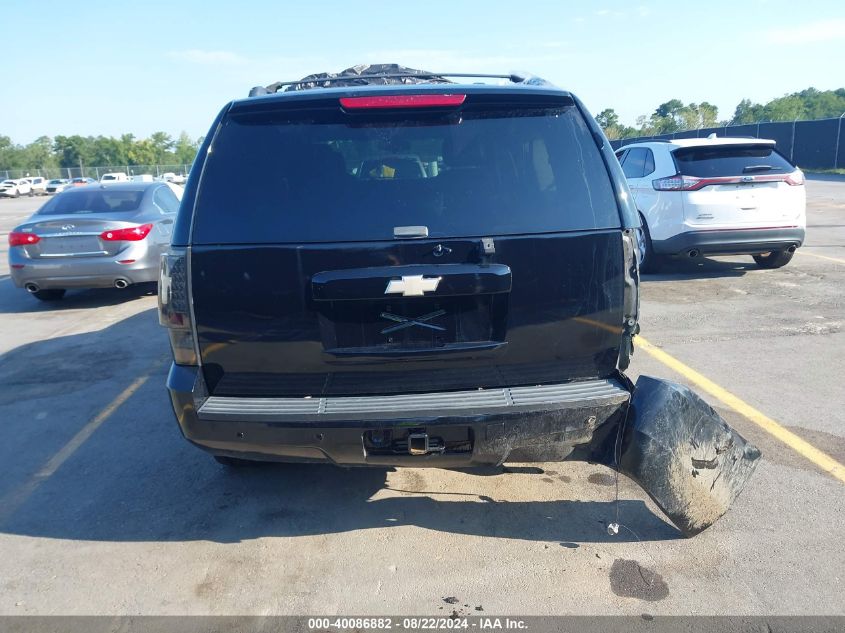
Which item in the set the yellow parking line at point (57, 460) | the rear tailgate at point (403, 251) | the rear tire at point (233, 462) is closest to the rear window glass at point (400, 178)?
the rear tailgate at point (403, 251)

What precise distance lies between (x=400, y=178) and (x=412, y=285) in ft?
1.67

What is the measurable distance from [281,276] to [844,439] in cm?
365

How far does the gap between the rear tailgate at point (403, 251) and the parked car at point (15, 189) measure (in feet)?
212

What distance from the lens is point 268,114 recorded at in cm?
307

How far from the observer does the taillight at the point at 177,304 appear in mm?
2957

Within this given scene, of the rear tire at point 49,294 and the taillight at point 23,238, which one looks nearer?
the taillight at point 23,238

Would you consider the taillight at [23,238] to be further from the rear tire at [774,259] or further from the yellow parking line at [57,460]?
the rear tire at [774,259]

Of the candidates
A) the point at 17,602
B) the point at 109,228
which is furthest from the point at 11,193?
the point at 17,602

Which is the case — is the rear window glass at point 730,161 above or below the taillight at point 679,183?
above

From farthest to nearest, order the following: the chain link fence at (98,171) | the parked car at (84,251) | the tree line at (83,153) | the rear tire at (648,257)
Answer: the tree line at (83,153) → the chain link fence at (98,171) → the rear tire at (648,257) → the parked car at (84,251)

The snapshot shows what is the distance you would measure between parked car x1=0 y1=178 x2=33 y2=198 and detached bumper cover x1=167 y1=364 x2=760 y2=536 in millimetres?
64613

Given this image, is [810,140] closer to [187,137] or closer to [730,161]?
[730,161]

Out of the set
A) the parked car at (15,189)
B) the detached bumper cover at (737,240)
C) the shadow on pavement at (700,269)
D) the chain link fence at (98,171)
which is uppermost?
the chain link fence at (98,171)

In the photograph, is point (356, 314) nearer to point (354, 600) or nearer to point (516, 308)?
point (516, 308)
